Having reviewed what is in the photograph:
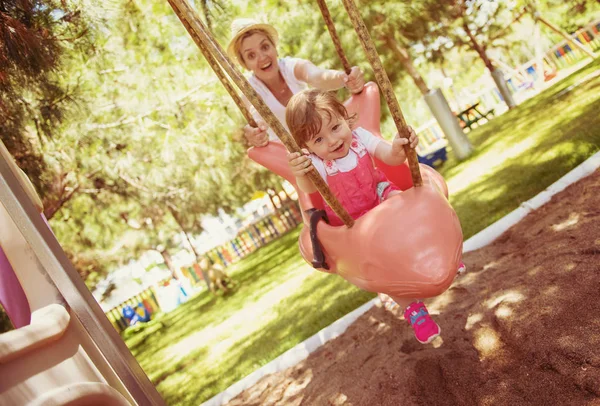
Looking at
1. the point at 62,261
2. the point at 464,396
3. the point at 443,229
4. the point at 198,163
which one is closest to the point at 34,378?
the point at 62,261

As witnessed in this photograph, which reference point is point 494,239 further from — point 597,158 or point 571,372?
point 571,372

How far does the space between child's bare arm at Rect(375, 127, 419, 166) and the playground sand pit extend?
3.04 feet

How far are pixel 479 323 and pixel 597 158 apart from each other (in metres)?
1.98

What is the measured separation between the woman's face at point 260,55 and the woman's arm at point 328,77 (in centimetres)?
15

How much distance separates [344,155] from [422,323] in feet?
2.61

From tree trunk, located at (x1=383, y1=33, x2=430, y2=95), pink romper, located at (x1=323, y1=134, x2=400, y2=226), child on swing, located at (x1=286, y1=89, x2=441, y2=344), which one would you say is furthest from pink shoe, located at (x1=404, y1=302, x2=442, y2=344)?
tree trunk, located at (x1=383, y1=33, x2=430, y2=95)

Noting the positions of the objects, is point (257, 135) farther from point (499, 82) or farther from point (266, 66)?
point (499, 82)

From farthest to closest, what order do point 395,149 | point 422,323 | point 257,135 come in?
1. point 257,135
2. point 422,323
3. point 395,149

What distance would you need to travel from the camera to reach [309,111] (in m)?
2.14

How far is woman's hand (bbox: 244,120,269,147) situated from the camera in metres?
2.58

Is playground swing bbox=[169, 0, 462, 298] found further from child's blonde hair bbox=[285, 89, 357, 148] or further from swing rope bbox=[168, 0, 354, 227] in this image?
child's blonde hair bbox=[285, 89, 357, 148]

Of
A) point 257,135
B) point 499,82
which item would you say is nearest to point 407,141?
point 257,135

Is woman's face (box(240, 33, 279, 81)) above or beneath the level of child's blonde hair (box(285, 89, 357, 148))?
above

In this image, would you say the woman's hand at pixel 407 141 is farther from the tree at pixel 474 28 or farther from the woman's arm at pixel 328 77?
the tree at pixel 474 28
